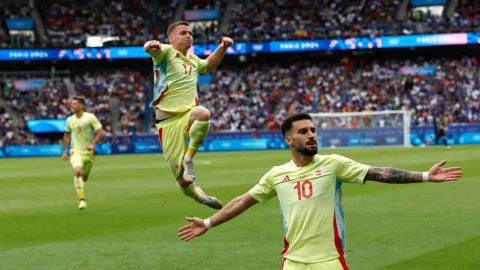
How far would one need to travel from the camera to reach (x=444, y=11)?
2501 inches

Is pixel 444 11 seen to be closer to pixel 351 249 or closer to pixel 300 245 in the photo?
pixel 351 249

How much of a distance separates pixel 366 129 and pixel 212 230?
39507mm

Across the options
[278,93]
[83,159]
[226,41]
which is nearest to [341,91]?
[278,93]

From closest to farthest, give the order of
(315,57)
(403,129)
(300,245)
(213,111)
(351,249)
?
(300,245) < (351,249) < (403,129) < (213,111) < (315,57)

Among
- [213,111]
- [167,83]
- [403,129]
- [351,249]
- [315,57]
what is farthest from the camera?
[315,57]

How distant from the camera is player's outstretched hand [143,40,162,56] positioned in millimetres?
11125

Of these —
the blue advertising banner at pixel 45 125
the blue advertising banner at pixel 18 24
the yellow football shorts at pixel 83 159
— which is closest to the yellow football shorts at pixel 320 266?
the yellow football shorts at pixel 83 159

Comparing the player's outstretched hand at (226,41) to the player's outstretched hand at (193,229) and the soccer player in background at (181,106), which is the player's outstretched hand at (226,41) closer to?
the soccer player in background at (181,106)

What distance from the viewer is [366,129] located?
2074 inches

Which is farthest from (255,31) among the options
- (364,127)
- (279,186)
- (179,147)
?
(279,186)

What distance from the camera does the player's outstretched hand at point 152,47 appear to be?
438 inches

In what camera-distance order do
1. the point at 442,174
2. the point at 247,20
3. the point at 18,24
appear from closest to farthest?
the point at 442,174, the point at 247,20, the point at 18,24

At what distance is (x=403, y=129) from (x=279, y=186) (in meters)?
46.6

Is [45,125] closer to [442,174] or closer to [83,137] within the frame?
[83,137]
